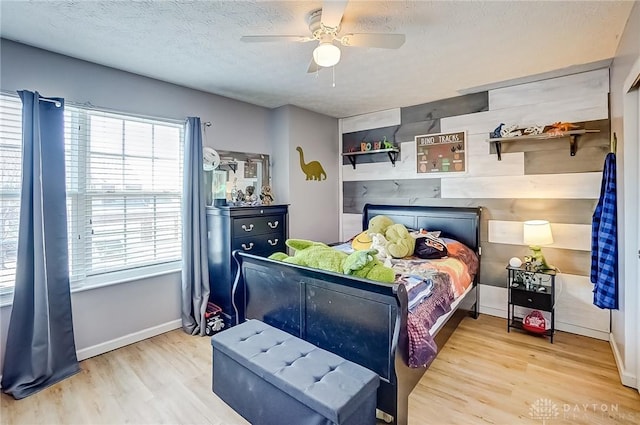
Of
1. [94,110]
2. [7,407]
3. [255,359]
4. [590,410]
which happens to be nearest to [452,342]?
[590,410]

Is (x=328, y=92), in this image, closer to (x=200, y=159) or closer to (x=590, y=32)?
(x=200, y=159)

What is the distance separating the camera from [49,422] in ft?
6.41

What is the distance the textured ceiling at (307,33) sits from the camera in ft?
6.39

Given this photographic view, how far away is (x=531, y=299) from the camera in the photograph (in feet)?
9.88

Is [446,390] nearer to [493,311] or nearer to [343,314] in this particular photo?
[343,314]

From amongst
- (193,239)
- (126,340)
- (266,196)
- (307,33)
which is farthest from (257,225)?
(307,33)

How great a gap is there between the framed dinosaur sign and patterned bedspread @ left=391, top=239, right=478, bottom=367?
3.01 ft

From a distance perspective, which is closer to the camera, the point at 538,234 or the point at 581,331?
the point at 538,234

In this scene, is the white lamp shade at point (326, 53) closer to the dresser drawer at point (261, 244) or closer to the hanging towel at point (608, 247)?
the dresser drawer at point (261, 244)

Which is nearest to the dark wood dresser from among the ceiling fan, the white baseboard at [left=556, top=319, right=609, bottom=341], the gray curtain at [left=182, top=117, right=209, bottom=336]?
the gray curtain at [left=182, top=117, right=209, bottom=336]

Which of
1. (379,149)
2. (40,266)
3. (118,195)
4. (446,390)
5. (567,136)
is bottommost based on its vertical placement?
(446,390)

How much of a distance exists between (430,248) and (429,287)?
89 cm

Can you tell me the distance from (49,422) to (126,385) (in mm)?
447

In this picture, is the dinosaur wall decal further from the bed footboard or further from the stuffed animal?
the bed footboard
